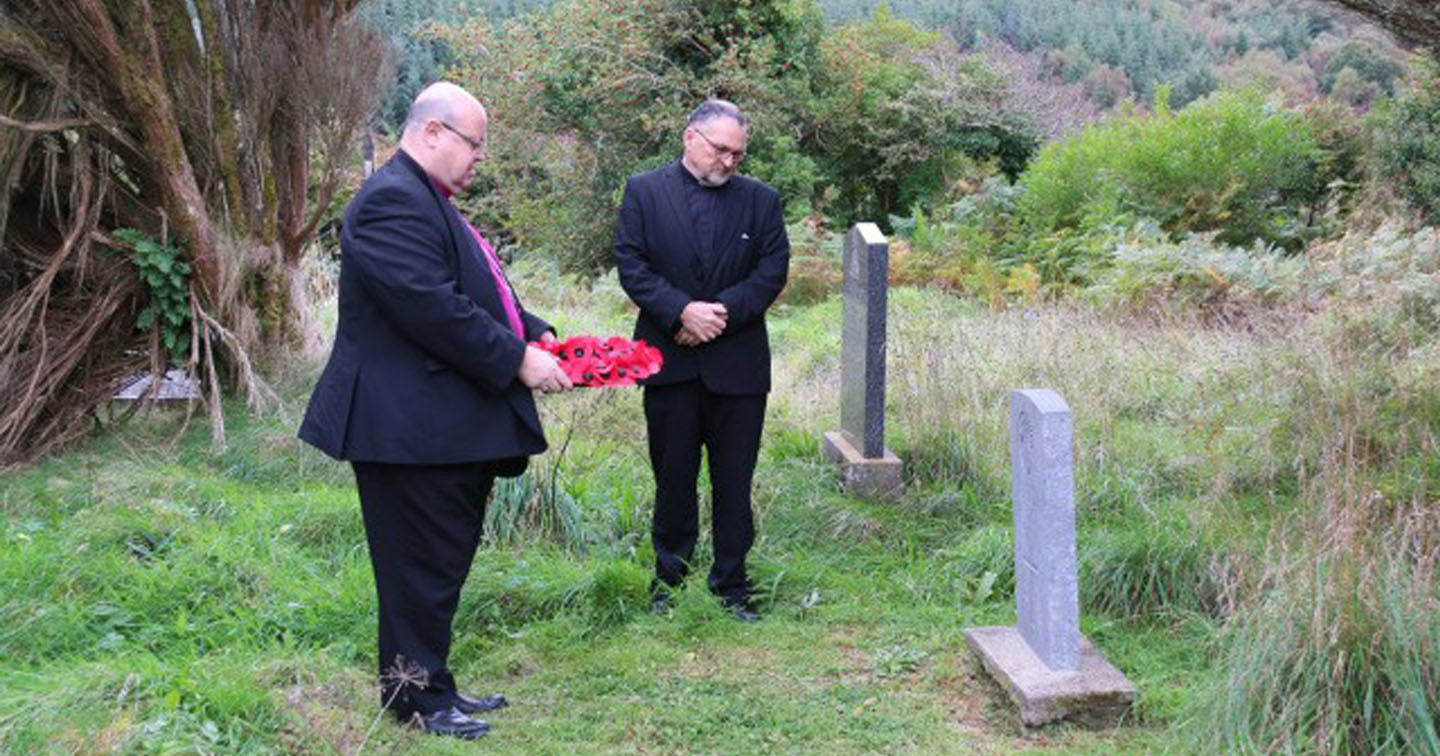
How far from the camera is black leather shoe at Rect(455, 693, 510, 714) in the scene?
4379 millimetres

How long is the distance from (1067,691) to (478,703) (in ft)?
6.36

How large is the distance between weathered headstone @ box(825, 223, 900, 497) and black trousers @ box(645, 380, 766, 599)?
51.9 inches

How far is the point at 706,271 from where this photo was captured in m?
5.32

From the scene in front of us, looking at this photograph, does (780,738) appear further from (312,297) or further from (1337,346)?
(312,297)

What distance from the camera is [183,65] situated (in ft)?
25.4

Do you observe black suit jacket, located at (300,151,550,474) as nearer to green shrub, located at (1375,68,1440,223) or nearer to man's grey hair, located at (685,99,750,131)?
man's grey hair, located at (685,99,750,131)

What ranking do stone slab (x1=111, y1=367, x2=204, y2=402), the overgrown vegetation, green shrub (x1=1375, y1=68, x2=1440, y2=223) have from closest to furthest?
the overgrown vegetation, stone slab (x1=111, y1=367, x2=204, y2=402), green shrub (x1=1375, y1=68, x2=1440, y2=223)

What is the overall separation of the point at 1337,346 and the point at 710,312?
3156 mm

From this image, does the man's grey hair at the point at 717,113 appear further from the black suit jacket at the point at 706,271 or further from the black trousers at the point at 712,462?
the black trousers at the point at 712,462

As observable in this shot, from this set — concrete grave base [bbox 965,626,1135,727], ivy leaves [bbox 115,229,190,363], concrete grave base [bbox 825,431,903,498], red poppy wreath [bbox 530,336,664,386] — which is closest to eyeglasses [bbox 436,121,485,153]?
red poppy wreath [bbox 530,336,664,386]

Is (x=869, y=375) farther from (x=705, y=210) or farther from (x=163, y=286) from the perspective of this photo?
(x=163, y=286)

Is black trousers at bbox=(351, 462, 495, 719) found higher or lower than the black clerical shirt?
lower

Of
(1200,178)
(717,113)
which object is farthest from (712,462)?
(1200,178)

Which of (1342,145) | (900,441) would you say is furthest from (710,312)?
(1342,145)
